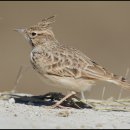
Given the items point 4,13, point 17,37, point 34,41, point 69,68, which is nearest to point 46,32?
point 34,41

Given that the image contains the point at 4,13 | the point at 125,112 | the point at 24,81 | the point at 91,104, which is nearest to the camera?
the point at 125,112

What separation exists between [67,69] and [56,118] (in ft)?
4.82

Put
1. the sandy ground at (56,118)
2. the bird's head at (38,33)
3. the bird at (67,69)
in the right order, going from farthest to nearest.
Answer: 1. the bird's head at (38,33)
2. the bird at (67,69)
3. the sandy ground at (56,118)

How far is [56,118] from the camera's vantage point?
8.90m

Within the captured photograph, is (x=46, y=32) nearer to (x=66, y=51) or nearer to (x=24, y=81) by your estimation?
(x=66, y=51)

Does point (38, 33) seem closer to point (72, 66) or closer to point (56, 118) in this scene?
point (72, 66)

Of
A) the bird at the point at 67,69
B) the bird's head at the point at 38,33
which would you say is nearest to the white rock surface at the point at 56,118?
the bird at the point at 67,69

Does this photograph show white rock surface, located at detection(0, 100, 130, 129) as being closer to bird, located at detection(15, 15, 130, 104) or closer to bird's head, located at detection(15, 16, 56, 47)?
bird, located at detection(15, 15, 130, 104)

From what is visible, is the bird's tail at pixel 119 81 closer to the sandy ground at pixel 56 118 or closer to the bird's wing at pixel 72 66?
the bird's wing at pixel 72 66

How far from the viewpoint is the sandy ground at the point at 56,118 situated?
838 centimetres

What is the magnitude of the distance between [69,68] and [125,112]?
3.35 ft

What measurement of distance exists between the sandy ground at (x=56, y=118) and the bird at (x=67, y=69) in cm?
45

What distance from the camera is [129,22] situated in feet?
81.8

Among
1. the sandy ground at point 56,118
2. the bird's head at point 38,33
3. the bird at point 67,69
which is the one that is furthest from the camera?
the bird's head at point 38,33
